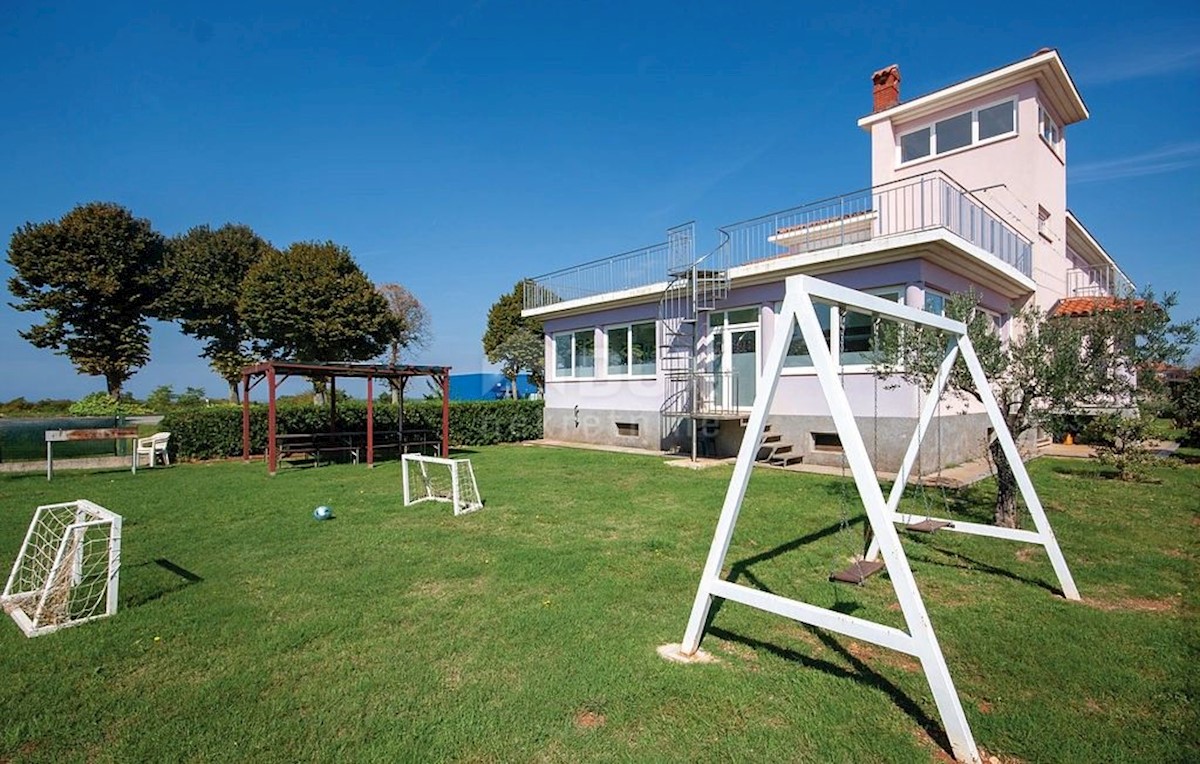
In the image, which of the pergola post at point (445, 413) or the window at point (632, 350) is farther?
the window at point (632, 350)

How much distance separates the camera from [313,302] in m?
24.6

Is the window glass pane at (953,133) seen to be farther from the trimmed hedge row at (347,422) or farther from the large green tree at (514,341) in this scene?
the large green tree at (514,341)

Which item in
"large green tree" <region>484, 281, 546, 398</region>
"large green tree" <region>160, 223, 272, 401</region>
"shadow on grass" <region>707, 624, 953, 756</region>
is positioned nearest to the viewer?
"shadow on grass" <region>707, 624, 953, 756</region>

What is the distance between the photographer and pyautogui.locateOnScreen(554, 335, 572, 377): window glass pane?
18844 millimetres

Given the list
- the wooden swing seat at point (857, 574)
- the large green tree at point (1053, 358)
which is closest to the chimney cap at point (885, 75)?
the large green tree at point (1053, 358)

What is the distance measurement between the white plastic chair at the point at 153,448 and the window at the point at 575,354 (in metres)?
10.5

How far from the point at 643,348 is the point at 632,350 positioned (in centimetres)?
39

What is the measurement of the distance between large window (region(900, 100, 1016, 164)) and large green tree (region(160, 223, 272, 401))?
28.5 m

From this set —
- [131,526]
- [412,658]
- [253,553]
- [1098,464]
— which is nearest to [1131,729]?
[412,658]

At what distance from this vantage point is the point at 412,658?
3574 millimetres

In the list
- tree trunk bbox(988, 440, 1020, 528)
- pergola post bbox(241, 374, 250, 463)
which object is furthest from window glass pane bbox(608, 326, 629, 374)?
tree trunk bbox(988, 440, 1020, 528)

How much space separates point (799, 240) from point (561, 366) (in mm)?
8151

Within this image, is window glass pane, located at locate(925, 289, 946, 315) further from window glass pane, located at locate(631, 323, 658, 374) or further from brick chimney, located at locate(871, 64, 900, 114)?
brick chimney, located at locate(871, 64, 900, 114)

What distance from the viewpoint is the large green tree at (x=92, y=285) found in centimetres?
2386
